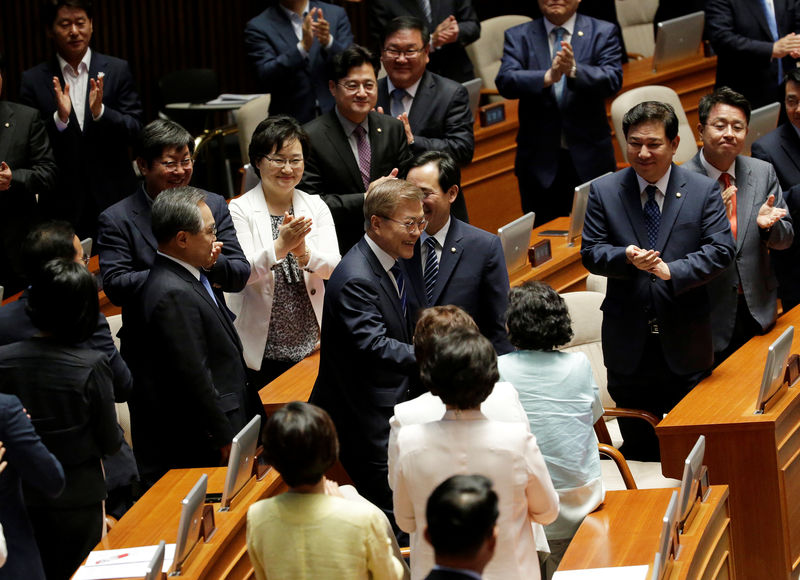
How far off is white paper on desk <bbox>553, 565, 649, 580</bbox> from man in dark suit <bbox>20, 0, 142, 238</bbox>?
305 centimetres

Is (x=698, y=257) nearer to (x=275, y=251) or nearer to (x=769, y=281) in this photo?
(x=769, y=281)

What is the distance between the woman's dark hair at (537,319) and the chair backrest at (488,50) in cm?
466

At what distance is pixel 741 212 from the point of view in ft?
14.1

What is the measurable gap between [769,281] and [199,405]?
230 centimetres

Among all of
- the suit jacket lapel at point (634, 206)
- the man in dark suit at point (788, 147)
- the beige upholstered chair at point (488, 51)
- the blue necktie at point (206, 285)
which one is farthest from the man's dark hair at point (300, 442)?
the beige upholstered chair at point (488, 51)

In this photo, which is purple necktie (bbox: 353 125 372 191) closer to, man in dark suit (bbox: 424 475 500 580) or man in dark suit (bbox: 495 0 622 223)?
man in dark suit (bbox: 495 0 622 223)

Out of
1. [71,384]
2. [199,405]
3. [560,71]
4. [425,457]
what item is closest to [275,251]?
[199,405]

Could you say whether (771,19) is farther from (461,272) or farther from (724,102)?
(461,272)

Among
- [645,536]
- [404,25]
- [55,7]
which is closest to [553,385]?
[645,536]

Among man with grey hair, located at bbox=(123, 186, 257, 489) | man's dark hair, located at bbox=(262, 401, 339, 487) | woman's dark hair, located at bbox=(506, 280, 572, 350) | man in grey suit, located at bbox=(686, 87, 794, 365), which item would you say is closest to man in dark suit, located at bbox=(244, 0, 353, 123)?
man in grey suit, located at bbox=(686, 87, 794, 365)

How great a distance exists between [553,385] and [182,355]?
1.03 m

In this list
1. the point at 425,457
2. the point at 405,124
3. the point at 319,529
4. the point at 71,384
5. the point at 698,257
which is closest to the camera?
the point at 319,529

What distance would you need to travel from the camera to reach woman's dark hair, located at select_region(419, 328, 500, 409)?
2.39 meters

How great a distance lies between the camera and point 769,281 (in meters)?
4.39
